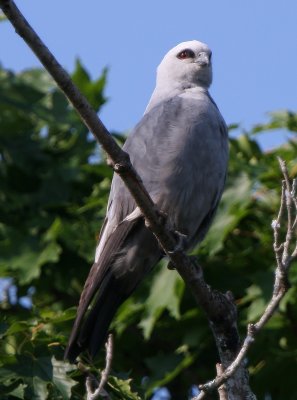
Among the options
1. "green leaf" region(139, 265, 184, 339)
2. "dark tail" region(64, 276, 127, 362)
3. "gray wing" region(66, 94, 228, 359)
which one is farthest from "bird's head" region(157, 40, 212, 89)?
"dark tail" region(64, 276, 127, 362)

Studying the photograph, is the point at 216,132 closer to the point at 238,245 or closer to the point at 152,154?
the point at 152,154

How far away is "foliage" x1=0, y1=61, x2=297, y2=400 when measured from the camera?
6.33 meters

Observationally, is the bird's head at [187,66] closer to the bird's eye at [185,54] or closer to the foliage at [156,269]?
the bird's eye at [185,54]

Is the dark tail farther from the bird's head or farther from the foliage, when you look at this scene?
the bird's head

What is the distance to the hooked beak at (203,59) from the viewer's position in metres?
6.61

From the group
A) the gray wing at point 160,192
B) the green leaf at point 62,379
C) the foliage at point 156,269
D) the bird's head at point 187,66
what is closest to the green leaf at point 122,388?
the green leaf at point 62,379

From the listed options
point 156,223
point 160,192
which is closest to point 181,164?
point 160,192

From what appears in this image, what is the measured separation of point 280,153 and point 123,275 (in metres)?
1.60

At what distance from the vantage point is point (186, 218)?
5633mm

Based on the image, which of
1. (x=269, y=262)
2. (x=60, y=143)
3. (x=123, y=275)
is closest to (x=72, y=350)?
(x=123, y=275)

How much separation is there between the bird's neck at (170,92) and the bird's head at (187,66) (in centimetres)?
3

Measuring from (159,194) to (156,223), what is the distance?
3.51 feet

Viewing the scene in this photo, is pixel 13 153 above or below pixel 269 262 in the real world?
above

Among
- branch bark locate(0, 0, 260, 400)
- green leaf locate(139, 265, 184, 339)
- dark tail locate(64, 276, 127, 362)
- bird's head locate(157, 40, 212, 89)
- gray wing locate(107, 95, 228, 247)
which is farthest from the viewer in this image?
bird's head locate(157, 40, 212, 89)
